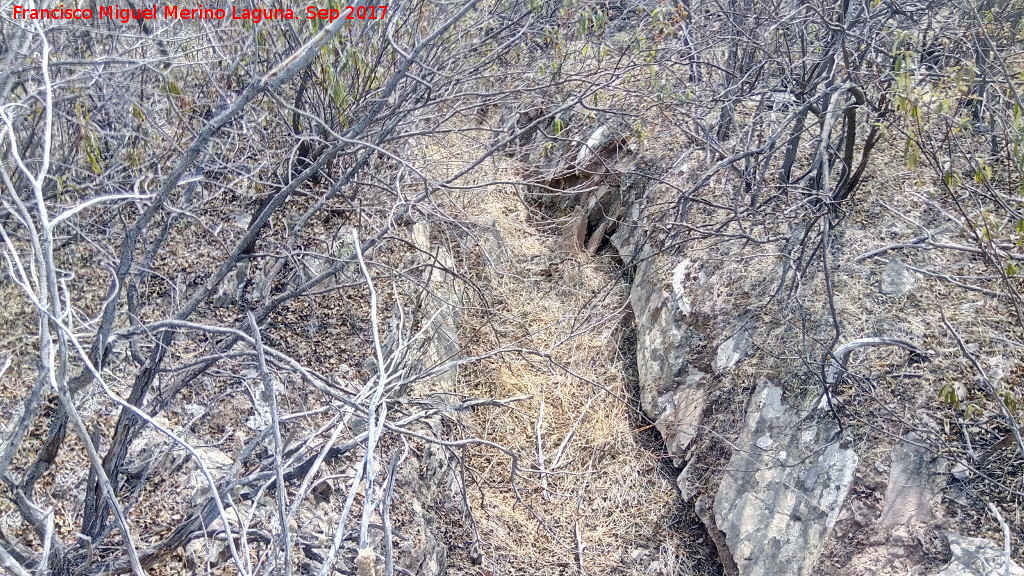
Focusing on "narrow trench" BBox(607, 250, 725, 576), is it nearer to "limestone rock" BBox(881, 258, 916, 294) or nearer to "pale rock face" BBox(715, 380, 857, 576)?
"pale rock face" BBox(715, 380, 857, 576)

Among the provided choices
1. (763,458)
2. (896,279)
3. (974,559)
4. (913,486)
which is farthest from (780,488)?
(896,279)

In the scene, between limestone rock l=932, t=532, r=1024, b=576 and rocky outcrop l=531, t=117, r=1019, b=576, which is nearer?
limestone rock l=932, t=532, r=1024, b=576

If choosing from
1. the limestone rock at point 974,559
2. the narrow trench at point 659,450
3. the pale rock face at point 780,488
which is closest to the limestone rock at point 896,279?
the pale rock face at point 780,488

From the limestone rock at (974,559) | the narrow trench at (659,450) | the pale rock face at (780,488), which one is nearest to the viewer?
the limestone rock at (974,559)

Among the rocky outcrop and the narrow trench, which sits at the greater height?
the rocky outcrop

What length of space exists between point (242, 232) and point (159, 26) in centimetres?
104

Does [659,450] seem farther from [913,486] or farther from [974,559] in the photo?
[974,559]

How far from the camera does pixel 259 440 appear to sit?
6.21 feet

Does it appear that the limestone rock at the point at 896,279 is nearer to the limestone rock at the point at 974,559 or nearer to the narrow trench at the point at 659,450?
the limestone rock at the point at 974,559

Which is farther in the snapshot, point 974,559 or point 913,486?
point 913,486

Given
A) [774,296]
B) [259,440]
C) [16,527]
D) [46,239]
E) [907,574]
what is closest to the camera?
[46,239]

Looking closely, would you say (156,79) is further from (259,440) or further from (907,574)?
(907,574)

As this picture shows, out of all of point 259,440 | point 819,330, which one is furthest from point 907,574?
point 259,440

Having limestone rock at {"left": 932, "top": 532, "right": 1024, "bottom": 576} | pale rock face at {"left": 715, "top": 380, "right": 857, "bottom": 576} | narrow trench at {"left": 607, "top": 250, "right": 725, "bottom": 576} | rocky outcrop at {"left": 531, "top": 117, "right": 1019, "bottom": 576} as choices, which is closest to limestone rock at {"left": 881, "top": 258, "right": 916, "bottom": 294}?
rocky outcrop at {"left": 531, "top": 117, "right": 1019, "bottom": 576}
